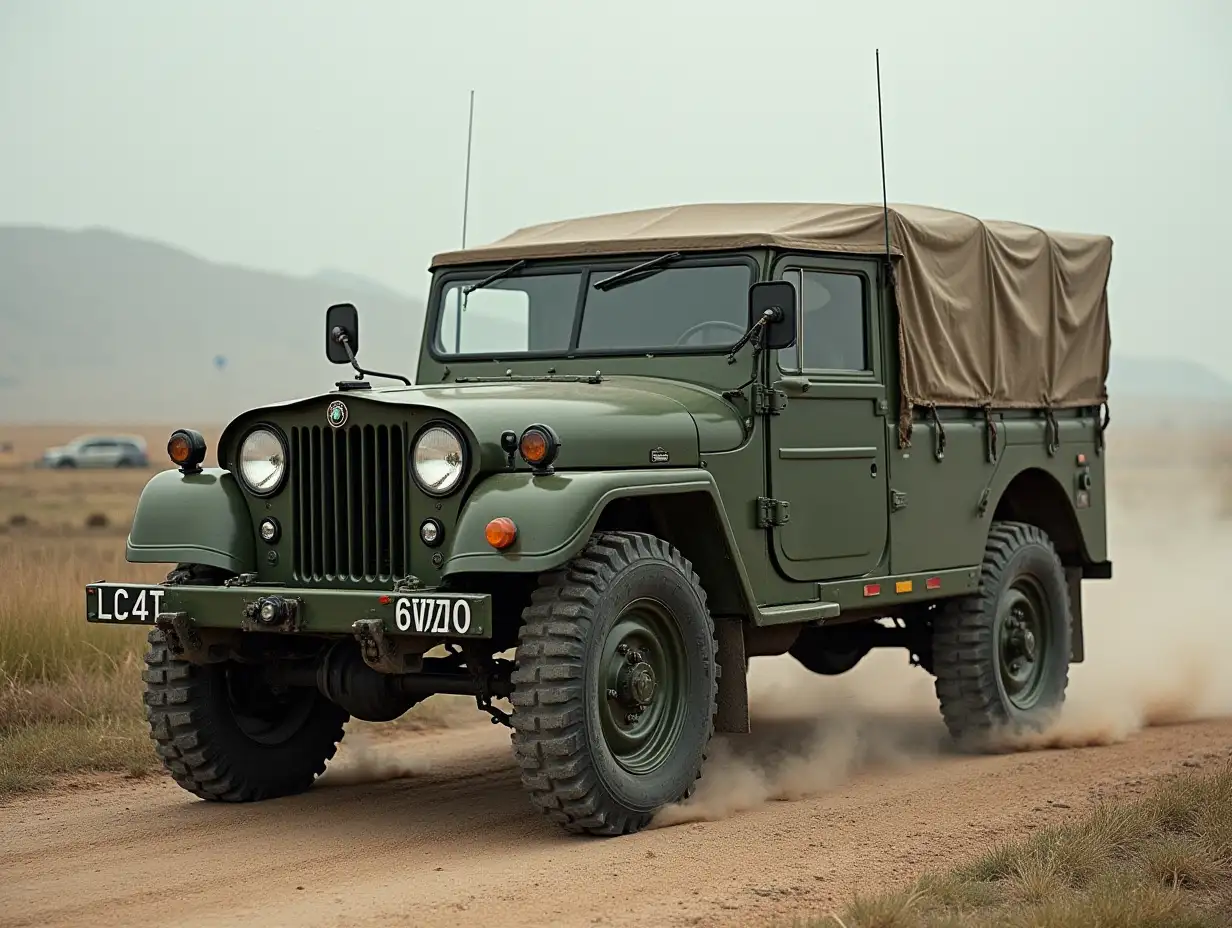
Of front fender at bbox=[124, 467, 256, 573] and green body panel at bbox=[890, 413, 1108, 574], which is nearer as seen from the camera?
front fender at bbox=[124, 467, 256, 573]

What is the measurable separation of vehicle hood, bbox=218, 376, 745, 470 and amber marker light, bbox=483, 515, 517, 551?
0.36m

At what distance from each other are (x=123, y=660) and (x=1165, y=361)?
190m

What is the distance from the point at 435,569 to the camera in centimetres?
698

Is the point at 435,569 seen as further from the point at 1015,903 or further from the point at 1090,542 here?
the point at 1090,542

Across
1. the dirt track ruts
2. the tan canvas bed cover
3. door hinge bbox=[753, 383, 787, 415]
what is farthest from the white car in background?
door hinge bbox=[753, 383, 787, 415]

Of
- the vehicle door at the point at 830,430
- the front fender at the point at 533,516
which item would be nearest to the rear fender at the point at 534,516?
the front fender at the point at 533,516

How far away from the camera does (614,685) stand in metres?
6.99

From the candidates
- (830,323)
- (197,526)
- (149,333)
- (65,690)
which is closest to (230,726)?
(197,526)

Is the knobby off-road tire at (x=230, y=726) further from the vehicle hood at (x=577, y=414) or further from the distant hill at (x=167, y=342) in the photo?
the distant hill at (x=167, y=342)

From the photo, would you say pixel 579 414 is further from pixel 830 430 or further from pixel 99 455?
pixel 99 455

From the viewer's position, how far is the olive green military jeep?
681cm

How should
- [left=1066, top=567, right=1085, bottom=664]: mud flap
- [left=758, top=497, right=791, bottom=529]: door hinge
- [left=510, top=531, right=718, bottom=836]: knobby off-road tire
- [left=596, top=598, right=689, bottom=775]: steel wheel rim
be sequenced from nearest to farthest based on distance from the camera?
Result: [left=510, top=531, right=718, bottom=836]: knobby off-road tire, [left=596, top=598, right=689, bottom=775]: steel wheel rim, [left=758, top=497, right=791, bottom=529]: door hinge, [left=1066, top=567, right=1085, bottom=664]: mud flap

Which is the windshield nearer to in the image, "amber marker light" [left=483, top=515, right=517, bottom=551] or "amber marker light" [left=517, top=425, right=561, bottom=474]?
"amber marker light" [left=517, top=425, right=561, bottom=474]

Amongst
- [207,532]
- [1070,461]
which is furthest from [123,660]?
[1070,461]
